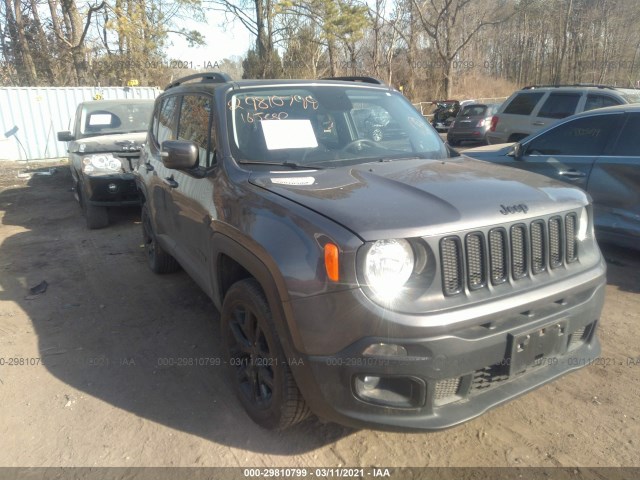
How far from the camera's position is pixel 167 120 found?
4566mm

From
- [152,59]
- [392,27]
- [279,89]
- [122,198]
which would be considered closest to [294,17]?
[392,27]

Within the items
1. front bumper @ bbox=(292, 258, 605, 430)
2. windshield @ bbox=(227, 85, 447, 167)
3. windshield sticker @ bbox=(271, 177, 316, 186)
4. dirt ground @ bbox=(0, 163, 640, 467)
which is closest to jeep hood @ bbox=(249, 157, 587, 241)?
windshield sticker @ bbox=(271, 177, 316, 186)

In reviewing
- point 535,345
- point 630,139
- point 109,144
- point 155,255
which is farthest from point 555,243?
point 109,144

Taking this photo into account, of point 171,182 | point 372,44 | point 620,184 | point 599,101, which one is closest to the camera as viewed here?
point 171,182

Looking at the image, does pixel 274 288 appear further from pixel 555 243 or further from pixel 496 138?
pixel 496 138

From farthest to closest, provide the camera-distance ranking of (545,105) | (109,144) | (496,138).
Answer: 1. (496,138)
2. (545,105)
3. (109,144)

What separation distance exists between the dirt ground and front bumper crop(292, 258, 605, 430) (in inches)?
19.0

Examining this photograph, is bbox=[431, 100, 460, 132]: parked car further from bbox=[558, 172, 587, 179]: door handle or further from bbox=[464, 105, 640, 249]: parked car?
bbox=[558, 172, 587, 179]: door handle

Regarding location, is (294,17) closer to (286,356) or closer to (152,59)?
(152,59)

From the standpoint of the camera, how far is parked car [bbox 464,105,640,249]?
4.83 m

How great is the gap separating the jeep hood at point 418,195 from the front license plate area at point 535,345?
536 mm

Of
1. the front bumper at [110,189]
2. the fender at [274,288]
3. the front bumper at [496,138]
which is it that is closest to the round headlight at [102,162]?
the front bumper at [110,189]

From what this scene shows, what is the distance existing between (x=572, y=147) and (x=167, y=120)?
170 inches

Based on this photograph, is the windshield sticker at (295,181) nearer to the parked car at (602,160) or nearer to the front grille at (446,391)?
the front grille at (446,391)
